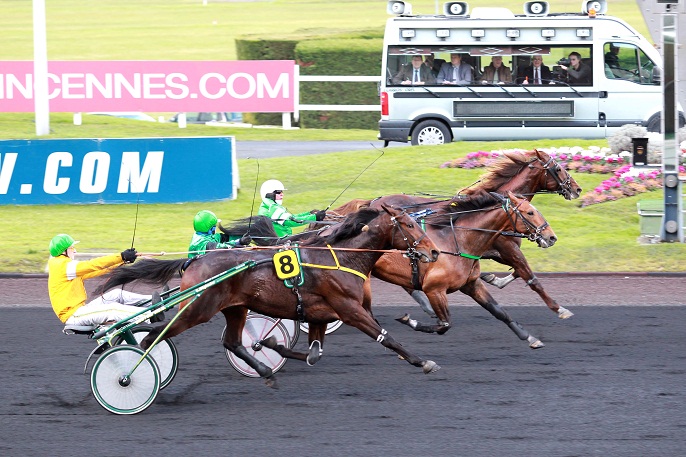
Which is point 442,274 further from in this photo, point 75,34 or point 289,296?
point 75,34

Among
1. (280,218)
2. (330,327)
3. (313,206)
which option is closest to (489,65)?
(313,206)

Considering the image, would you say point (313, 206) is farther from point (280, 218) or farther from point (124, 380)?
point (124, 380)

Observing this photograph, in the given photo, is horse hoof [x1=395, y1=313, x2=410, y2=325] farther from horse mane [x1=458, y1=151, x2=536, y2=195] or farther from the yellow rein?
the yellow rein

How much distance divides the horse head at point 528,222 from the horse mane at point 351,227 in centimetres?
173

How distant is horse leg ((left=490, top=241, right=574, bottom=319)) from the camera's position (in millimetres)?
9930

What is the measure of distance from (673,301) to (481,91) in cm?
886

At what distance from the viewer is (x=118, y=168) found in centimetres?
1605

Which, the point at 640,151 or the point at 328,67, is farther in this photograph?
the point at 328,67

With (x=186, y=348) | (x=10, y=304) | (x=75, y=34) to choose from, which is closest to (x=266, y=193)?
(x=186, y=348)

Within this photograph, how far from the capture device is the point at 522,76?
1955 cm

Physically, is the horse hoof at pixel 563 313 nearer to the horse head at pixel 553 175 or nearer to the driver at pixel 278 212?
the horse head at pixel 553 175

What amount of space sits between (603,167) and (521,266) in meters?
7.12

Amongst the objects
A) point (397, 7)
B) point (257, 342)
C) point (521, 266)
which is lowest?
point (257, 342)

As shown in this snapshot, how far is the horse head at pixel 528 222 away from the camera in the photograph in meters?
9.23
